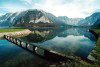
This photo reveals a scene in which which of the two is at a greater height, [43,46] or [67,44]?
[43,46]

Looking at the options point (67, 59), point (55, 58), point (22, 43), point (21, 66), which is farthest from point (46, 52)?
point (22, 43)

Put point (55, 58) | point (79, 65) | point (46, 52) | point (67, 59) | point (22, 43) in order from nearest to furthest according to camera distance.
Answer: point (79, 65)
point (67, 59)
point (55, 58)
point (46, 52)
point (22, 43)

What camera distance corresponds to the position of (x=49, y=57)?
118 feet

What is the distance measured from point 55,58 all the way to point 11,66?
1191cm

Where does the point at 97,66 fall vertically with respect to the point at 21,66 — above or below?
above

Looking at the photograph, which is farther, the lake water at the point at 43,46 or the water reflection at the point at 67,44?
the water reflection at the point at 67,44

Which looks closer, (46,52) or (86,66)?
(86,66)

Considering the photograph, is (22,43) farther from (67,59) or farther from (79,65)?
(79,65)

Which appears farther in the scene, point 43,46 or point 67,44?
point 67,44

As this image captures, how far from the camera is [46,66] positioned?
27.9m

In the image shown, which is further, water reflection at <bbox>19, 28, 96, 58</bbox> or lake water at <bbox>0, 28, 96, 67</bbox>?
water reflection at <bbox>19, 28, 96, 58</bbox>

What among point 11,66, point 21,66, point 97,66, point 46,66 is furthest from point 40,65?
point 97,66

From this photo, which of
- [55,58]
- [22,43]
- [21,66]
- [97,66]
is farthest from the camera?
[22,43]

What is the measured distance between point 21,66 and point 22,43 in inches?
1332
